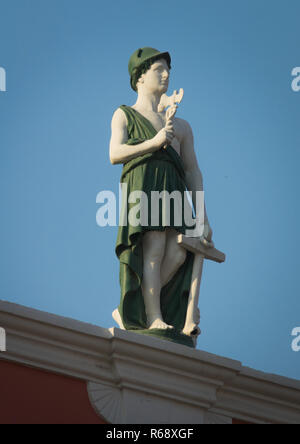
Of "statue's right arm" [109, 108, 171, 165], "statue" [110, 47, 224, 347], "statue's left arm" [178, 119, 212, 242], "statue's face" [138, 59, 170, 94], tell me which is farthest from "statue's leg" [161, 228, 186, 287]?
"statue's face" [138, 59, 170, 94]

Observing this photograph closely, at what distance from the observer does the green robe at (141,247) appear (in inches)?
312

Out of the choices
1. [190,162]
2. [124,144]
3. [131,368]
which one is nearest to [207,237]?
[190,162]

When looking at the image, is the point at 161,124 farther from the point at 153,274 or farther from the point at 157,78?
the point at 153,274

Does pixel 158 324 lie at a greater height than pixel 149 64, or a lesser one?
lesser

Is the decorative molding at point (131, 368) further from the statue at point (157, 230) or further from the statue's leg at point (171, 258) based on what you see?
the statue's leg at point (171, 258)

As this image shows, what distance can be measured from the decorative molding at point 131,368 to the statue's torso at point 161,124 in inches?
81.7

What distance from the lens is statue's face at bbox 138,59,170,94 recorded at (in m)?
8.83

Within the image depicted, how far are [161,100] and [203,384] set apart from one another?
2.65 m

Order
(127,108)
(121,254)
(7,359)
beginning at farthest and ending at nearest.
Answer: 1. (127,108)
2. (121,254)
3. (7,359)

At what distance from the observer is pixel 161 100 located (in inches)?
340

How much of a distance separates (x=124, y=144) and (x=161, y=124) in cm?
50

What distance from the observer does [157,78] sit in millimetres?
8828

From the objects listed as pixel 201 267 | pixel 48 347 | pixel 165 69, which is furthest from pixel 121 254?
pixel 165 69
